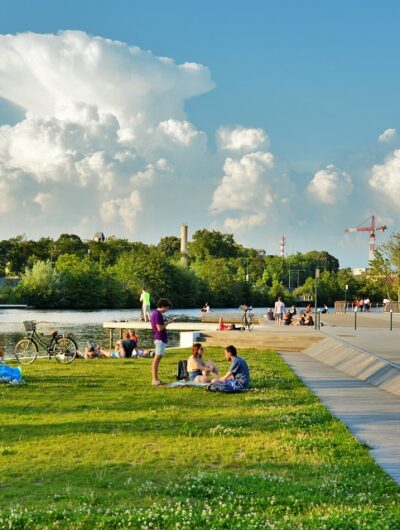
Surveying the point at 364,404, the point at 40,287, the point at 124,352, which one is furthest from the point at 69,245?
the point at 364,404

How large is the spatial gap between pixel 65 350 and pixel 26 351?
132 cm

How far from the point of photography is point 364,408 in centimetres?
1286

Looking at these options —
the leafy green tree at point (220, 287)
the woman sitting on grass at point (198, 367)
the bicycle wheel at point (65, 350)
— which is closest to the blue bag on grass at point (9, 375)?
the woman sitting on grass at point (198, 367)

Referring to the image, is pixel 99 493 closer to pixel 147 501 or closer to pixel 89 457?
pixel 147 501

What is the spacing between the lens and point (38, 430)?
425 inches

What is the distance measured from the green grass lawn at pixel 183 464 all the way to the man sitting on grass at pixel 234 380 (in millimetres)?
334

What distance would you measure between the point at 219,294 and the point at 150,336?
8689cm

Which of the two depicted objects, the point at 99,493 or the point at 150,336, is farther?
the point at 150,336

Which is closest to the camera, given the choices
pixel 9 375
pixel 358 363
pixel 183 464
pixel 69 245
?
pixel 183 464

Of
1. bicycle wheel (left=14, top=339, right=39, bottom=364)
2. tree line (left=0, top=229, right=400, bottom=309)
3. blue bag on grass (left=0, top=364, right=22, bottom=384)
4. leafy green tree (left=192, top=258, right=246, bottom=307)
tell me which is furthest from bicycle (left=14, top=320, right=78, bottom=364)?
leafy green tree (left=192, top=258, right=246, bottom=307)

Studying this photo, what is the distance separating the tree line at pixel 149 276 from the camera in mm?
109188

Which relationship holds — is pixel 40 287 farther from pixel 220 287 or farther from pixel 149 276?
pixel 220 287

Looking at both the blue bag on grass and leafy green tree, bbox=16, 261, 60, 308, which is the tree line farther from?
the blue bag on grass

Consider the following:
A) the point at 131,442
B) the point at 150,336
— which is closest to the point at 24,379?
the point at 131,442
